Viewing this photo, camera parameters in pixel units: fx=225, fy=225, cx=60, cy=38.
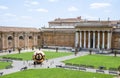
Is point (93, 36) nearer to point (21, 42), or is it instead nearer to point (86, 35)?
point (86, 35)

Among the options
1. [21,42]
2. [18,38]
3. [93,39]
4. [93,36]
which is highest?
[93,36]

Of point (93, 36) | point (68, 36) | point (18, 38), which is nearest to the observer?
point (93, 36)

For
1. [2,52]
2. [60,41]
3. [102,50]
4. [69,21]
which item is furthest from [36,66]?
[69,21]

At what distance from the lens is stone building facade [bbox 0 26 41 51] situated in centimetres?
6650

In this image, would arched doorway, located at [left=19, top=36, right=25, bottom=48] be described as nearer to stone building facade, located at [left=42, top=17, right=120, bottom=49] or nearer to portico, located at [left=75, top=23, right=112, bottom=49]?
stone building facade, located at [left=42, top=17, right=120, bottom=49]

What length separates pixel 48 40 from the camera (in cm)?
8125

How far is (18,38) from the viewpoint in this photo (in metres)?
72.0

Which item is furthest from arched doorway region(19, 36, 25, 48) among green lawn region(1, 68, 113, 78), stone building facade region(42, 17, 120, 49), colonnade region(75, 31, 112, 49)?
green lawn region(1, 68, 113, 78)

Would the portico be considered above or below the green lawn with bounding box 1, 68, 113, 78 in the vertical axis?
above

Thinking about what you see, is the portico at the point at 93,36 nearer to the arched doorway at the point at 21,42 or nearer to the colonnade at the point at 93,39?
the colonnade at the point at 93,39

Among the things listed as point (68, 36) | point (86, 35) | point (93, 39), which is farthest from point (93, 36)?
point (68, 36)

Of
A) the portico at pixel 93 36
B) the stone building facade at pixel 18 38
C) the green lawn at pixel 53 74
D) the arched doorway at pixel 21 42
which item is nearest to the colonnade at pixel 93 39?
the portico at pixel 93 36

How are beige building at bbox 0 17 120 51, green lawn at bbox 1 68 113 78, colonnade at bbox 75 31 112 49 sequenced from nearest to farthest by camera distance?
green lawn at bbox 1 68 113 78
beige building at bbox 0 17 120 51
colonnade at bbox 75 31 112 49

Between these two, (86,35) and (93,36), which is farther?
(86,35)
